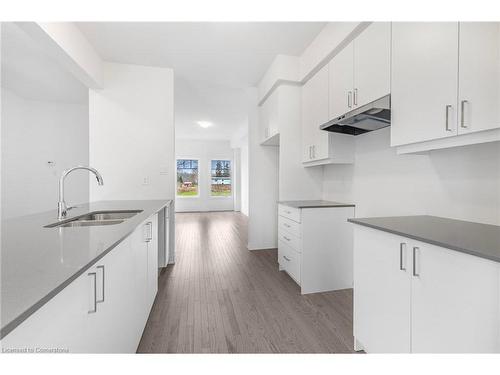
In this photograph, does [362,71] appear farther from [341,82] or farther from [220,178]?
[220,178]

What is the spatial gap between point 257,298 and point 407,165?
1.74 m

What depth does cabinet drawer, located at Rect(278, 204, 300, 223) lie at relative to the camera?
93.3 inches

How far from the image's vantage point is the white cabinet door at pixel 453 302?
802mm

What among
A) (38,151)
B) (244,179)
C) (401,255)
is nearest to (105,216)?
(401,255)

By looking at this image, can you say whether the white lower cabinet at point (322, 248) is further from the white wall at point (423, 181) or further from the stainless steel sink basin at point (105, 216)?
the stainless steel sink basin at point (105, 216)

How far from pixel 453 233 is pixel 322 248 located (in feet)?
4.32

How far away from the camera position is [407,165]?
184cm

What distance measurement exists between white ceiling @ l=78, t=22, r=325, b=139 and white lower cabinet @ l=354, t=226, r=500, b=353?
2257mm

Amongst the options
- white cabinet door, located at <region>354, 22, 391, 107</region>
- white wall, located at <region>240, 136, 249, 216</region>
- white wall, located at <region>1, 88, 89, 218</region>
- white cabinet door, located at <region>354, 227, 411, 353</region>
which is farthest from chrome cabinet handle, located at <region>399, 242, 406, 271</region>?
white wall, located at <region>240, 136, 249, 216</region>

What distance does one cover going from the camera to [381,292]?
1258 mm

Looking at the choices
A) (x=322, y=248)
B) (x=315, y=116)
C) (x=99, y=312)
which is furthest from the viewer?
(x=315, y=116)

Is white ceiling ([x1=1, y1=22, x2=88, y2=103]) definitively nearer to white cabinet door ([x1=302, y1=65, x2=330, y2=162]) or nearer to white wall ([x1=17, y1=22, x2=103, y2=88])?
white wall ([x1=17, y1=22, x2=103, y2=88])

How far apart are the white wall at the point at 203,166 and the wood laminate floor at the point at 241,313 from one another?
18.2ft
